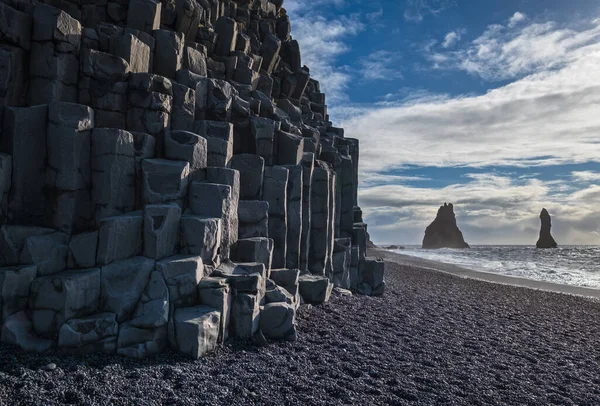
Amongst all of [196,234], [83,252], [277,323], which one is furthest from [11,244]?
[277,323]

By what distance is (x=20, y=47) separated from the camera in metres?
12.2

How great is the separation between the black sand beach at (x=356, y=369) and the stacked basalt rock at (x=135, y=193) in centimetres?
73

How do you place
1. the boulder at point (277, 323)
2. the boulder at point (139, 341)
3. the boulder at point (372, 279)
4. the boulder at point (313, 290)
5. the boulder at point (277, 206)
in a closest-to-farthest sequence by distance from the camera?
1. the boulder at point (139, 341)
2. the boulder at point (277, 323)
3. the boulder at point (277, 206)
4. the boulder at point (313, 290)
5. the boulder at point (372, 279)

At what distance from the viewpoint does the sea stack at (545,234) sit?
458 ft

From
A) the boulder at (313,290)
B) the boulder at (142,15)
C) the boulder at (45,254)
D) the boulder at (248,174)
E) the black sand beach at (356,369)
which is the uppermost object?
the boulder at (142,15)

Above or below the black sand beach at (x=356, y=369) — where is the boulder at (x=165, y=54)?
above

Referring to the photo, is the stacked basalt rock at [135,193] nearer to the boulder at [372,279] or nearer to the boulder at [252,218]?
the boulder at [252,218]

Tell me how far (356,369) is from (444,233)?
544ft

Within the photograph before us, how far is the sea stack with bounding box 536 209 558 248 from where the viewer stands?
5502 inches

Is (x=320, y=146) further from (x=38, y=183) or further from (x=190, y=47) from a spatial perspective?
(x=38, y=183)

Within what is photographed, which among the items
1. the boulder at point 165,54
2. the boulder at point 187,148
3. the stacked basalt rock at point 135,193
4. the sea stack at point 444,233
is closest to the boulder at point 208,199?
the stacked basalt rock at point 135,193

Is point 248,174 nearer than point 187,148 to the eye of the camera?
No

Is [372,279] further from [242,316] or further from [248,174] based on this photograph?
[242,316]

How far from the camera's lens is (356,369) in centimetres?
1005
